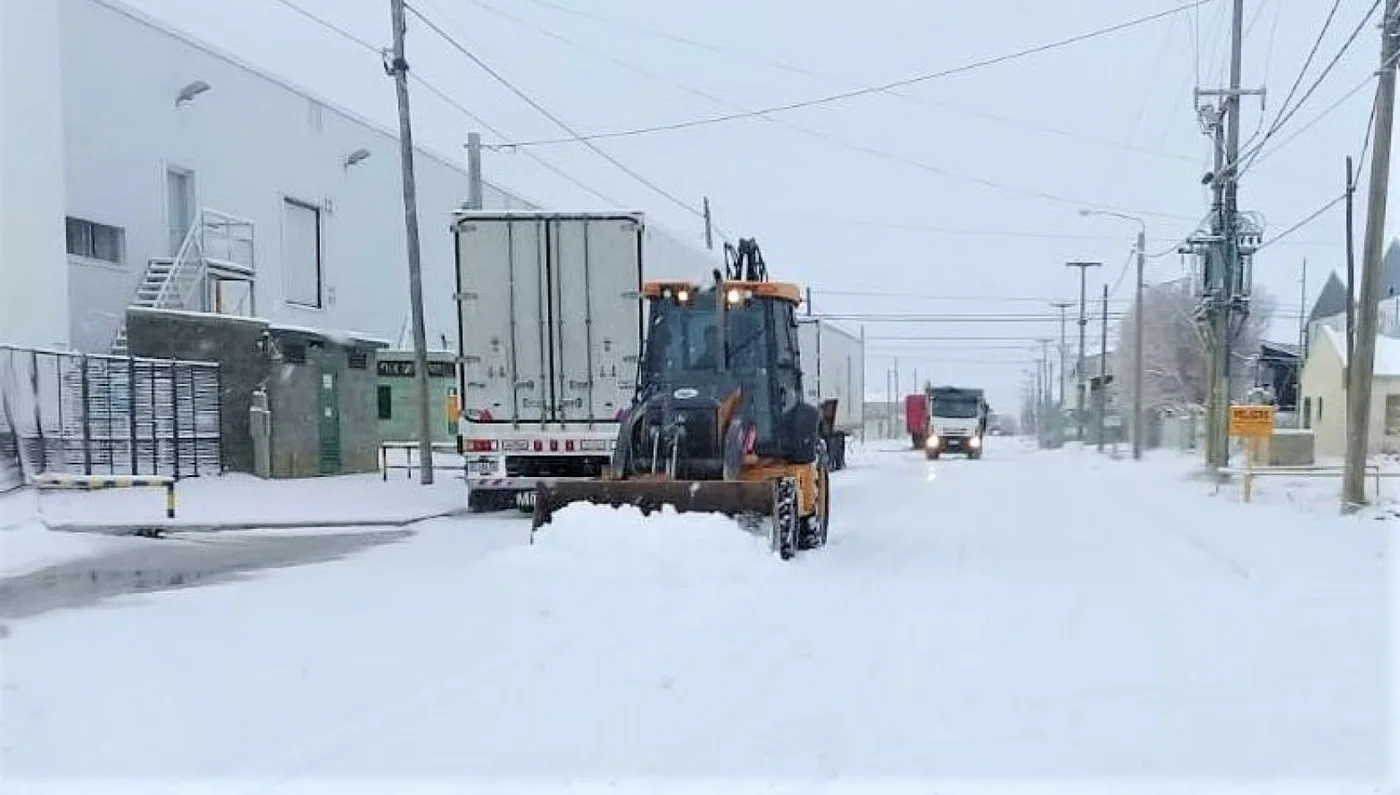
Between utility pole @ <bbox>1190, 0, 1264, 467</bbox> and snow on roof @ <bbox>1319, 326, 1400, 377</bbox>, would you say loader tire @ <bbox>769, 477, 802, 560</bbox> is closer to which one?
utility pole @ <bbox>1190, 0, 1264, 467</bbox>

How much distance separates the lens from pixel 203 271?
2839cm

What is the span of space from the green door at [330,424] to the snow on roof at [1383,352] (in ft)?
120

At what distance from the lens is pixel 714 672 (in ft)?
22.6

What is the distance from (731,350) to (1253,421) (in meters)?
11.1

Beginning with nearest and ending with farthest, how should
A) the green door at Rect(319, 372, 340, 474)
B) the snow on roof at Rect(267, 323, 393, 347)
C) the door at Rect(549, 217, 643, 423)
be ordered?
the door at Rect(549, 217, 643, 423) → the snow on roof at Rect(267, 323, 393, 347) → the green door at Rect(319, 372, 340, 474)

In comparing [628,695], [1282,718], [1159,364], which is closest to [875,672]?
[628,695]

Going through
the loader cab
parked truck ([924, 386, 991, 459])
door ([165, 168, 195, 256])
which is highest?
door ([165, 168, 195, 256])

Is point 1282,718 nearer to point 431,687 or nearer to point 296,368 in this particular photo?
point 431,687

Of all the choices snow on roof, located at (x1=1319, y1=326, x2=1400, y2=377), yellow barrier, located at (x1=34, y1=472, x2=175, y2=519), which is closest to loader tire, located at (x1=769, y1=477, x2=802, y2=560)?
yellow barrier, located at (x1=34, y1=472, x2=175, y2=519)

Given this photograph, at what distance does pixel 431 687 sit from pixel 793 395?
7.62 metres

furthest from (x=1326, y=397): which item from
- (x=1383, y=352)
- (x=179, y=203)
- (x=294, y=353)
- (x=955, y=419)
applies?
(x=179, y=203)

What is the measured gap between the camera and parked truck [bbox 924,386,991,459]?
166ft

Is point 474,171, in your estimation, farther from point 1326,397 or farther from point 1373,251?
point 1326,397

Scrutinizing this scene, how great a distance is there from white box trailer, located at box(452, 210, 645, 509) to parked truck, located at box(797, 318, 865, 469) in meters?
7.41
